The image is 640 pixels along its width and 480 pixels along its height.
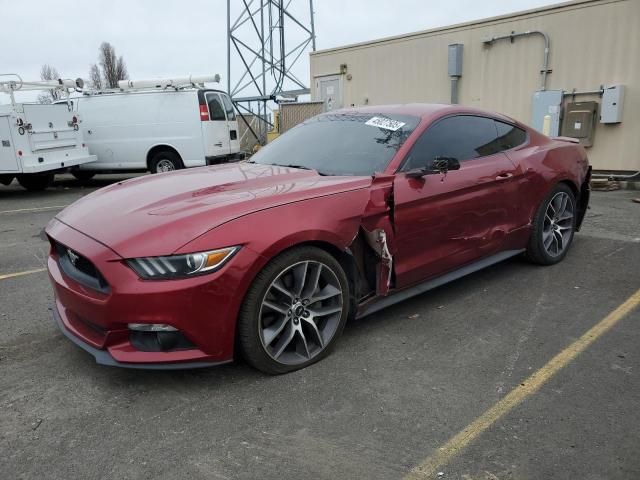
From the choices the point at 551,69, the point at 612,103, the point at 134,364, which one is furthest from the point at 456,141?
the point at 551,69

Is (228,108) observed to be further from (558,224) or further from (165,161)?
(558,224)

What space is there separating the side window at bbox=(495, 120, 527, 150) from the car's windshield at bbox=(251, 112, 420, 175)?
103 centimetres

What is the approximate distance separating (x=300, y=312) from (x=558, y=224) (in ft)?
10.1

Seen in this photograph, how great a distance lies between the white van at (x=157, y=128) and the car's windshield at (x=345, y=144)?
723 centimetres

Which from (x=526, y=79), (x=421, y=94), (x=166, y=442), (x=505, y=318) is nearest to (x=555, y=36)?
(x=526, y=79)

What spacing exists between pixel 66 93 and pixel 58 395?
36.2 ft

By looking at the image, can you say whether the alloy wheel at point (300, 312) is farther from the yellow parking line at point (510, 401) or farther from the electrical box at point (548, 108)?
the electrical box at point (548, 108)

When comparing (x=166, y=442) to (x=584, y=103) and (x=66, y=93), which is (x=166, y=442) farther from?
(x=66, y=93)

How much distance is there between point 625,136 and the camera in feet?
31.7

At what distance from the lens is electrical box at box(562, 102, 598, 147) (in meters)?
9.80

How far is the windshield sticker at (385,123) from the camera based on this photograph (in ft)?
12.4

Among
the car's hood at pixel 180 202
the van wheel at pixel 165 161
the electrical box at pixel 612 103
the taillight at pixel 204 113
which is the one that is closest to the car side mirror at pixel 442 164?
the car's hood at pixel 180 202

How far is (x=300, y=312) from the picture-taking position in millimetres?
3000

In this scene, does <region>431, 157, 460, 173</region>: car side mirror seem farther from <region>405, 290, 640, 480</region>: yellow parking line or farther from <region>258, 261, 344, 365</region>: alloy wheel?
<region>405, 290, 640, 480</region>: yellow parking line
